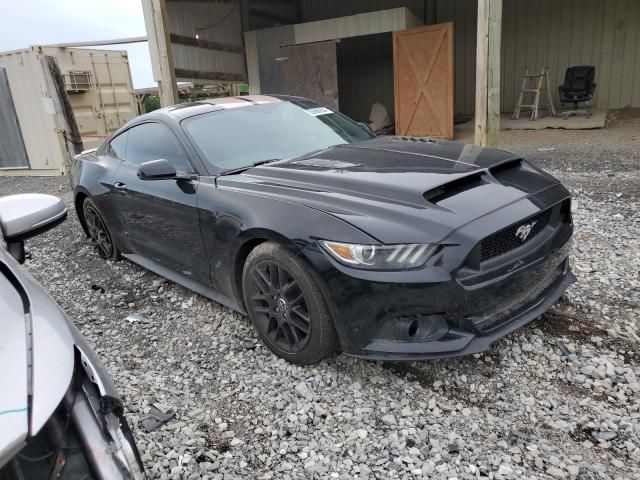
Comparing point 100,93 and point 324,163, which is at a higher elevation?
point 100,93

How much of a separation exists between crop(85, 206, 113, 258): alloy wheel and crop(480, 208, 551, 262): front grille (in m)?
3.71

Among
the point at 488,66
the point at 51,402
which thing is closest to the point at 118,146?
the point at 51,402

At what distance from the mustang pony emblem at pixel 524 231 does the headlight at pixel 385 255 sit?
0.57 meters

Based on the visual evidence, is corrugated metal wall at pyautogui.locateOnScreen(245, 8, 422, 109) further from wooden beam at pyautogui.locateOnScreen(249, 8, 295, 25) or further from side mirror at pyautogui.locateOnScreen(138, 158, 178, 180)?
side mirror at pyautogui.locateOnScreen(138, 158, 178, 180)

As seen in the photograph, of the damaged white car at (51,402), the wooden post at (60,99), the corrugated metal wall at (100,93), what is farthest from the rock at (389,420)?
the corrugated metal wall at (100,93)

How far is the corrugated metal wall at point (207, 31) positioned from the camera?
11188 millimetres

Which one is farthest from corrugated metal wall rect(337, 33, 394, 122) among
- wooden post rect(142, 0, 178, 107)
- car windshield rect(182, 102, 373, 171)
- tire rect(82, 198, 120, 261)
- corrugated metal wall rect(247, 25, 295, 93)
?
car windshield rect(182, 102, 373, 171)

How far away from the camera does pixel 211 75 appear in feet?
40.0

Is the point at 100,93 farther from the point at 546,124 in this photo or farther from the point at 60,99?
the point at 546,124

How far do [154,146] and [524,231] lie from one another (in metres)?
2.79

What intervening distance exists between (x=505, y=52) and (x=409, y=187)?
1350cm

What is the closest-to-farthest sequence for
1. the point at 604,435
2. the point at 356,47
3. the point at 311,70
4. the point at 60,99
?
the point at 604,435
the point at 60,99
the point at 311,70
the point at 356,47

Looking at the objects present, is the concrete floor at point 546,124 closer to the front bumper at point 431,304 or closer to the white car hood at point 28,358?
the front bumper at point 431,304

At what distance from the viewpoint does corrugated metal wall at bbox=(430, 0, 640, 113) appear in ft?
42.3
